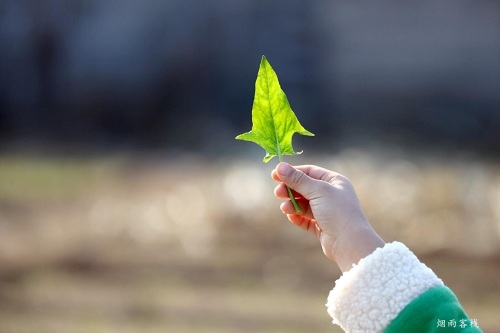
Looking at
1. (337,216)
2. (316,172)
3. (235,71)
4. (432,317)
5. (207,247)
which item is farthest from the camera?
(235,71)

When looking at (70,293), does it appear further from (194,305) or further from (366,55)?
(366,55)

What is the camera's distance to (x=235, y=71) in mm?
9234

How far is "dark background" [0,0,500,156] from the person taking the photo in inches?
344

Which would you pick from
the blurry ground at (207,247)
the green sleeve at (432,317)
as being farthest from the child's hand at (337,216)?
the blurry ground at (207,247)

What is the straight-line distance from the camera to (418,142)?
8383 mm

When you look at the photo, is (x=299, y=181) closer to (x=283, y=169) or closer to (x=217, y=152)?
(x=283, y=169)

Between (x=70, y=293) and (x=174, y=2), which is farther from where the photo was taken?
(x=174, y=2)

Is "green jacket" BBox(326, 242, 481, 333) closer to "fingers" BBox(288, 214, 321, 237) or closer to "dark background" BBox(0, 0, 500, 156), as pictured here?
"fingers" BBox(288, 214, 321, 237)

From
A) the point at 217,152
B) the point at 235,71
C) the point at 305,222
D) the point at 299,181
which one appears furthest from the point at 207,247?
the point at 235,71

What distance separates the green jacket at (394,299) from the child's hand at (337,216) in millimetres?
44

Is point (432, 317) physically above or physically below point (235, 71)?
below

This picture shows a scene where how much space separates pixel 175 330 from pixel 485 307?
1629mm

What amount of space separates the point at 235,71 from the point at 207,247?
4444mm

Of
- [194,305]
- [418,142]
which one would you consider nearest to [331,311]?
[194,305]
